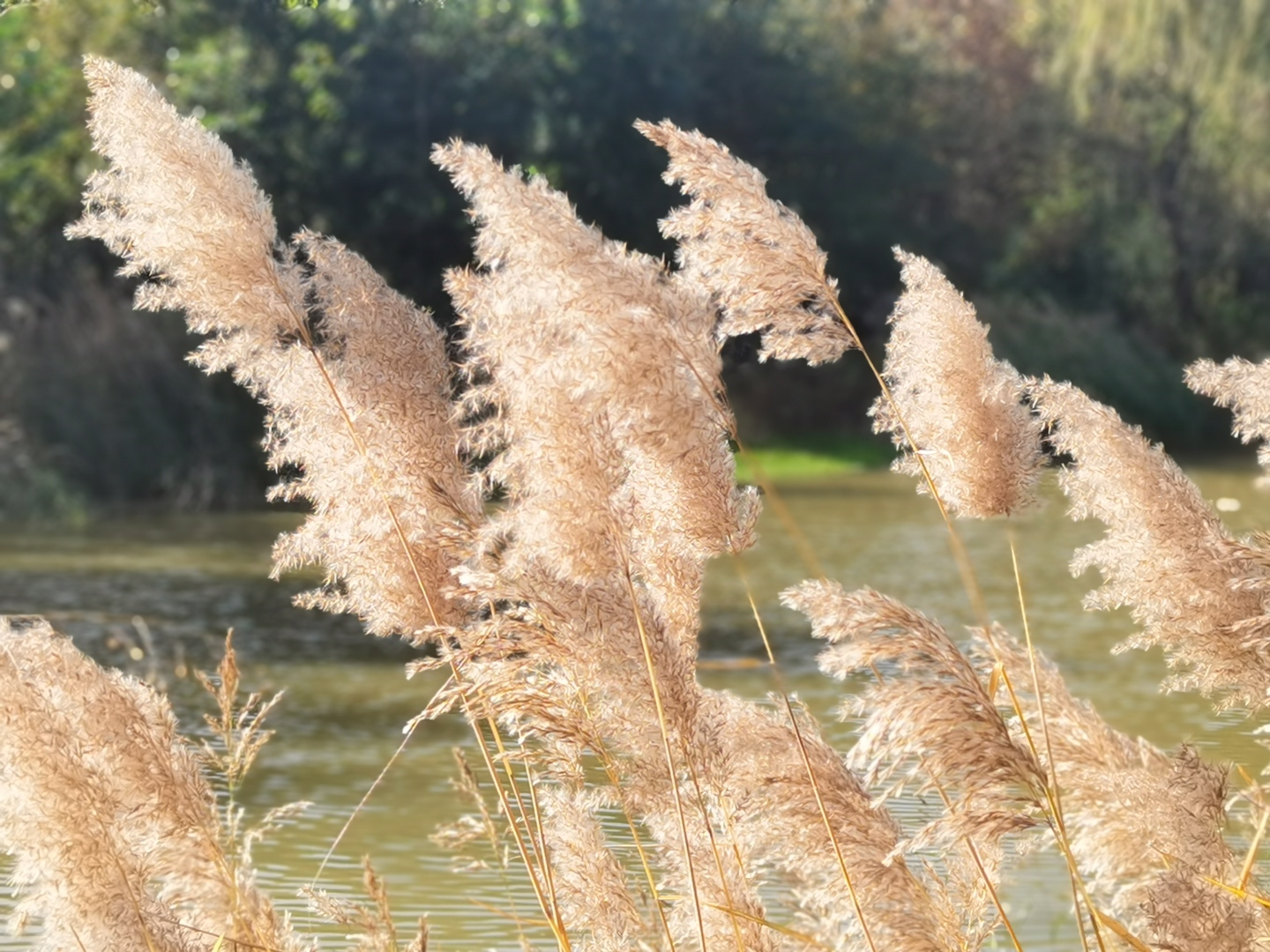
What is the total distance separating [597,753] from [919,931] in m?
0.43

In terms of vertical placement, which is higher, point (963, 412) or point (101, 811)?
point (963, 412)

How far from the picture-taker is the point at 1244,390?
2.42m

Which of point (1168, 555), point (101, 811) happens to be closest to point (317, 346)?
point (101, 811)

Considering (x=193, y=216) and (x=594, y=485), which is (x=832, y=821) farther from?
(x=193, y=216)

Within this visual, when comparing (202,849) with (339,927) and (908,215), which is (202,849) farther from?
(908,215)

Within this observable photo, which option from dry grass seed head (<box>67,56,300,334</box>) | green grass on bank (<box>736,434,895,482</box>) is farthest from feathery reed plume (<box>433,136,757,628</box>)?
green grass on bank (<box>736,434,895,482</box>)

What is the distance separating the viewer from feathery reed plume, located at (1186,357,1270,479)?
94.3 inches

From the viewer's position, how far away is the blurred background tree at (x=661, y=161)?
1400cm

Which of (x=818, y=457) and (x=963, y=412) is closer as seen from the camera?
(x=963, y=412)

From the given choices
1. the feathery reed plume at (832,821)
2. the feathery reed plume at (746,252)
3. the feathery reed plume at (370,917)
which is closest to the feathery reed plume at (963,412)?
the feathery reed plume at (746,252)

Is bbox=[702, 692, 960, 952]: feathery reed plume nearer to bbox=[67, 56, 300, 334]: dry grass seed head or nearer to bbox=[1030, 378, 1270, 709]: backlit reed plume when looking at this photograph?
bbox=[1030, 378, 1270, 709]: backlit reed plume

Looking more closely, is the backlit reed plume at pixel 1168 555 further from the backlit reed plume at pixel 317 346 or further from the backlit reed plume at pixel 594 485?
the backlit reed plume at pixel 317 346

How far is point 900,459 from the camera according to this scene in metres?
2.53

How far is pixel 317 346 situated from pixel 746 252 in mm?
543
